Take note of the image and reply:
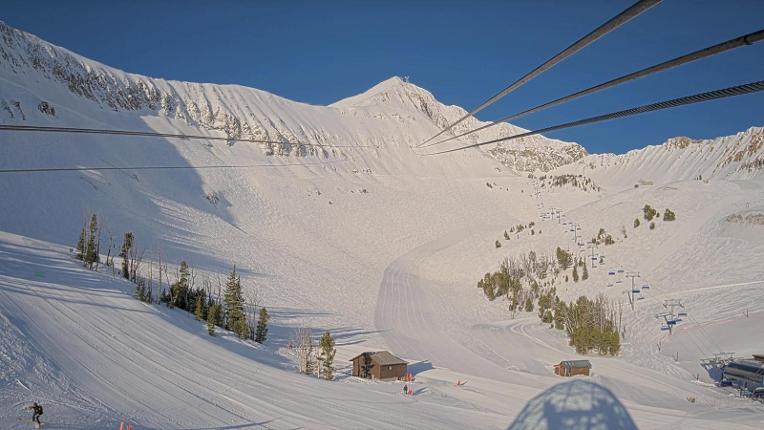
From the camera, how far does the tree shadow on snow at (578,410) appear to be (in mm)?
6543

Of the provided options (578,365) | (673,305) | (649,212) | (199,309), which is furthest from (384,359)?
(649,212)

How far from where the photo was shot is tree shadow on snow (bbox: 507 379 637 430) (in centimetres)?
654

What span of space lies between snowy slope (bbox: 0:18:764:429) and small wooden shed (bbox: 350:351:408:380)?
47.9 inches

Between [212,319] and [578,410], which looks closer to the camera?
[578,410]

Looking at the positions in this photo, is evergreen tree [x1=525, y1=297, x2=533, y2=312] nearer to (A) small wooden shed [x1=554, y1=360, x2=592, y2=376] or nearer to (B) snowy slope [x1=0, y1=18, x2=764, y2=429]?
(B) snowy slope [x1=0, y1=18, x2=764, y2=429]

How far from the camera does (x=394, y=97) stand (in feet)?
482

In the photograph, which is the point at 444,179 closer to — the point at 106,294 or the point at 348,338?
the point at 348,338

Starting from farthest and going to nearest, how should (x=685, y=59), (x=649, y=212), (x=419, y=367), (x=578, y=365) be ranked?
(x=649, y=212) → (x=419, y=367) → (x=578, y=365) → (x=685, y=59)

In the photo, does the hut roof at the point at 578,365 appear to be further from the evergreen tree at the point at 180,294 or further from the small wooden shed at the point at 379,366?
the evergreen tree at the point at 180,294

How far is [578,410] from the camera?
6.71 meters

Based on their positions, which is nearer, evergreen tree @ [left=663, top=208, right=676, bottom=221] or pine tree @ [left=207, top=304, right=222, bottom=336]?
pine tree @ [left=207, top=304, right=222, bottom=336]

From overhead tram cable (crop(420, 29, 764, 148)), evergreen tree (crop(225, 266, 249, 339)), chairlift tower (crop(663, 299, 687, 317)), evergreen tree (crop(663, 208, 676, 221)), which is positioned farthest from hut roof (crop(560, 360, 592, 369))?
evergreen tree (crop(663, 208, 676, 221))

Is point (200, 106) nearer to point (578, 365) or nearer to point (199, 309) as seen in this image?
point (199, 309)

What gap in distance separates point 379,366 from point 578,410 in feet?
55.4
